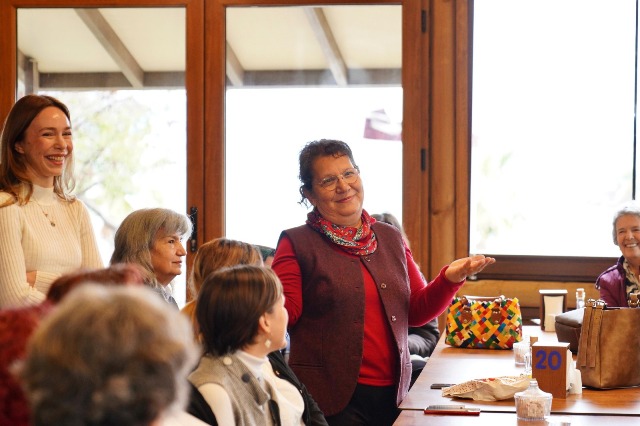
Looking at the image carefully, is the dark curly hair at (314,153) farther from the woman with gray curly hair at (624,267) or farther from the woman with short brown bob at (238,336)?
the woman with gray curly hair at (624,267)

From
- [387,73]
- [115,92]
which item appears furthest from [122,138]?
[387,73]

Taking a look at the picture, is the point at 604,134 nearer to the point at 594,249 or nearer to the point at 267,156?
the point at 594,249

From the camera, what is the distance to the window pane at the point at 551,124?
506cm

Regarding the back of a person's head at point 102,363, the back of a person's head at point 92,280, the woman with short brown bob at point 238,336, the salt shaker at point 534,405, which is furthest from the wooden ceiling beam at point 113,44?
the back of a person's head at point 102,363

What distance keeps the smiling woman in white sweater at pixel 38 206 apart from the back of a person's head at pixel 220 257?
52cm

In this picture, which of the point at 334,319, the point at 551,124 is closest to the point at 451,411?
the point at 334,319

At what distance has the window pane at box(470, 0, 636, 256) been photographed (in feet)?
16.6

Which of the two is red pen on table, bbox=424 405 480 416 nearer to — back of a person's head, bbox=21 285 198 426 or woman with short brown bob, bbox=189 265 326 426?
woman with short brown bob, bbox=189 265 326 426

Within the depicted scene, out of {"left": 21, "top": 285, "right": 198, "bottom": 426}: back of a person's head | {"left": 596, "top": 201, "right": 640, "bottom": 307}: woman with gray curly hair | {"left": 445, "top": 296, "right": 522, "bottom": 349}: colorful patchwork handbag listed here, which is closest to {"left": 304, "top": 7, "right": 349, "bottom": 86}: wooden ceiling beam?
{"left": 596, "top": 201, "right": 640, "bottom": 307}: woman with gray curly hair

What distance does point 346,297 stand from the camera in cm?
297

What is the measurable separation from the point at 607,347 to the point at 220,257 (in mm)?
1182

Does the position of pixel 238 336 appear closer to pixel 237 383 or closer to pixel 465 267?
pixel 237 383

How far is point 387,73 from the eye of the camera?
205 inches

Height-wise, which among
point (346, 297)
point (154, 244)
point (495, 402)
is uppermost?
point (154, 244)
